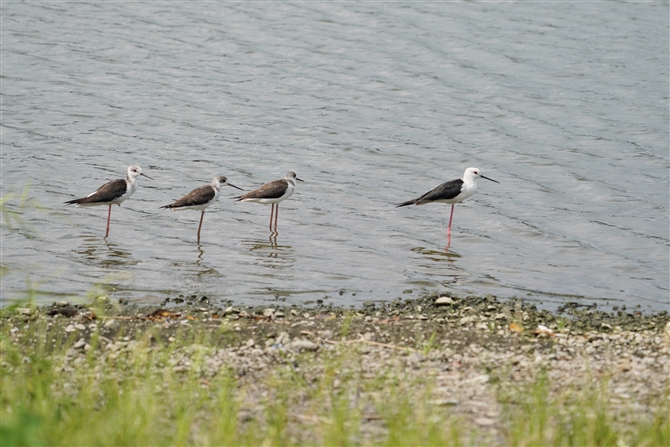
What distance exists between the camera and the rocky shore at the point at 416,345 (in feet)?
21.9

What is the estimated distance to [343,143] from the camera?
17.6 meters

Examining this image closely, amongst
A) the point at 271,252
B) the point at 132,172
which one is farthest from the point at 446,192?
the point at 132,172

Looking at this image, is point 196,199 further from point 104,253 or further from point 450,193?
point 450,193

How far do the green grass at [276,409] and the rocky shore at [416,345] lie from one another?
45mm

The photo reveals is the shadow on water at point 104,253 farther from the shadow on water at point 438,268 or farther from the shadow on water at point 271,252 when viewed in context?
the shadow on water at point 438,268

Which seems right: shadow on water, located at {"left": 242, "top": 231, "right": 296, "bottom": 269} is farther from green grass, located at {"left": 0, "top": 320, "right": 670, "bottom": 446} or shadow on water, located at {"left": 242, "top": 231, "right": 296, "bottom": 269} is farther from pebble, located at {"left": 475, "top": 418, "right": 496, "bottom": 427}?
pebble, located at {"left": 475, "top": 418, "right": 496, "bottom": 427}

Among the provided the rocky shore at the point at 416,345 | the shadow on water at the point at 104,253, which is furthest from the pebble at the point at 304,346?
the shadow on water at the point at 104,253

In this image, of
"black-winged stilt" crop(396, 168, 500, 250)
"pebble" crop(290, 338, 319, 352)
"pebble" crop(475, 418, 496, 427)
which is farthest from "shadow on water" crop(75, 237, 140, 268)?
"pebble" crop(475, 418, 496, 427)

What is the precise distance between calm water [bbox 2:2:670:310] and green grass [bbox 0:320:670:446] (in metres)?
3.34

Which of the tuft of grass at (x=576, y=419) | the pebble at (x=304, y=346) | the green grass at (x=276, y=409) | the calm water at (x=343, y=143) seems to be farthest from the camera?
the calm water at (x=343, y=143)

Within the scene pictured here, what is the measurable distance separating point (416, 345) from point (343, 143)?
9.94m

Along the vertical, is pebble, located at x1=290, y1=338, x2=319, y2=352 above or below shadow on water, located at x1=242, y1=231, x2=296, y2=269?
above

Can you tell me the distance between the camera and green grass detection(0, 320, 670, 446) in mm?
5406

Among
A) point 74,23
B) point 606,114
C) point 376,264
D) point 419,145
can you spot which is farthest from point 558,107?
point 74,23
